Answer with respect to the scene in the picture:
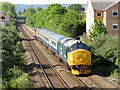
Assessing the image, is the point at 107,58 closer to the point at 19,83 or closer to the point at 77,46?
the point at 77,46

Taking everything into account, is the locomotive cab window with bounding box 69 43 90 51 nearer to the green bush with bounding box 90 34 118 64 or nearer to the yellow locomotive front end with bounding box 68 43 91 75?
the yellow locomotive front end with bounding box 68 43 91 75

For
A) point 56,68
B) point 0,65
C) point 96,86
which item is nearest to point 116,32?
point 56,68

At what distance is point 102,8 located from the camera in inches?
1242

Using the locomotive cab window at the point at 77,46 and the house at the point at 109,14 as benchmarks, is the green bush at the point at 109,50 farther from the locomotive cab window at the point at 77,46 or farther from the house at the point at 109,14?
the house at the point at 109,14

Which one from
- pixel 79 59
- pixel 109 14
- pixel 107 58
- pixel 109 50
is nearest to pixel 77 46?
pixel 79 59

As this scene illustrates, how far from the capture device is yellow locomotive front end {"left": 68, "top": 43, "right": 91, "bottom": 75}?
49.7 feet

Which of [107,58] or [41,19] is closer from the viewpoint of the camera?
[107,58]

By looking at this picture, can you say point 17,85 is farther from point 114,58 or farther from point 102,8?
point 102,8

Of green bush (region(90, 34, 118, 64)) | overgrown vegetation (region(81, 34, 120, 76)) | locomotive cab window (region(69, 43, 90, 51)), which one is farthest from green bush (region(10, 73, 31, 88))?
green bush (region(90, 34, 118, 64))

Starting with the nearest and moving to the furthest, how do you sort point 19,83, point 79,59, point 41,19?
point 19,83, point 79,59, point 41,19

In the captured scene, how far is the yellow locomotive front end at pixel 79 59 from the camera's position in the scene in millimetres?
15156

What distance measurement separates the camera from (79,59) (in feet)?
50.1

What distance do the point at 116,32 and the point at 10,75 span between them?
21.6 m

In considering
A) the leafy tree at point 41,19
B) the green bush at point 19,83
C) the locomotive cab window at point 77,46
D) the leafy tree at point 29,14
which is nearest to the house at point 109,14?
the locomotive cab window at point 77,46
